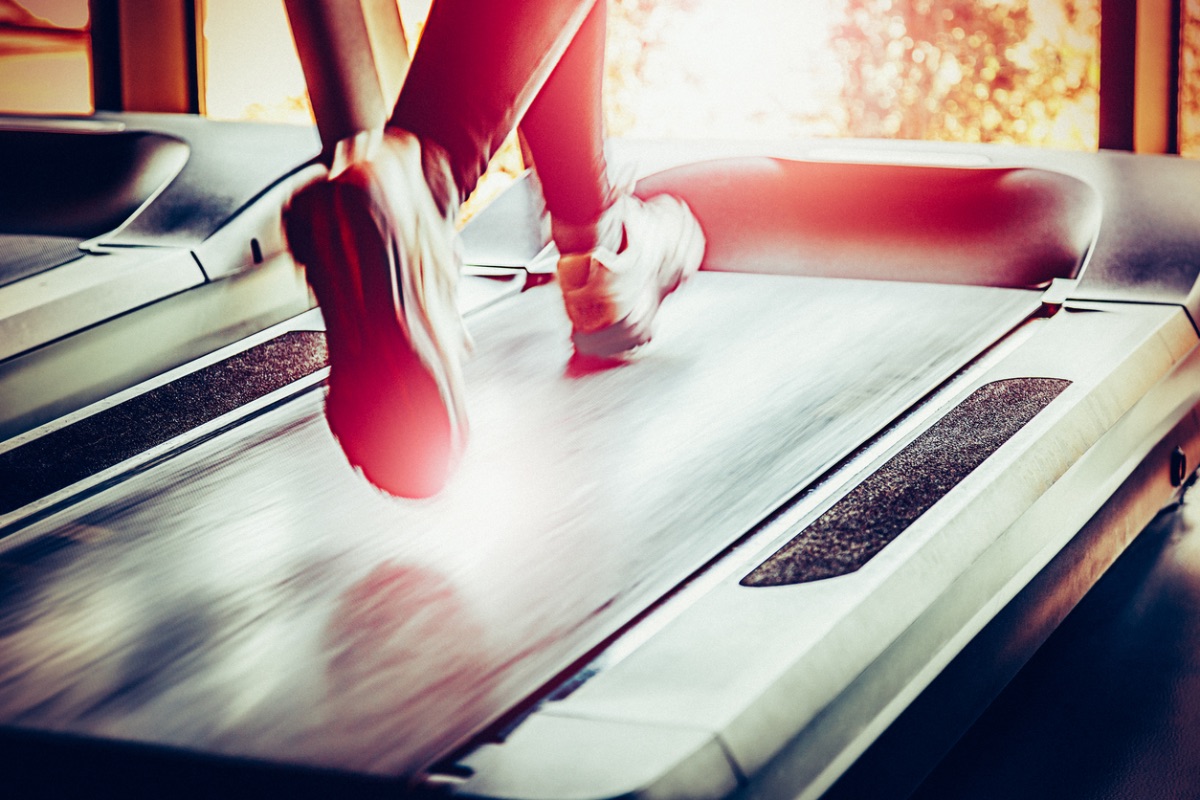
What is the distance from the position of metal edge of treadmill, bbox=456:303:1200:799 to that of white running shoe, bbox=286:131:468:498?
0.25 metres

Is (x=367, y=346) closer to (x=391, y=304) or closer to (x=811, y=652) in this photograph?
(x=391, y=304)

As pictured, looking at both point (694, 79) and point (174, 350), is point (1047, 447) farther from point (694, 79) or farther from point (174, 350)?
point (694, 79)

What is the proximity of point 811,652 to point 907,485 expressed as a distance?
1.11 ft

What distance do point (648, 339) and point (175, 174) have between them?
1.15 m

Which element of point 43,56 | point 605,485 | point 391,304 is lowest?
point 605,485

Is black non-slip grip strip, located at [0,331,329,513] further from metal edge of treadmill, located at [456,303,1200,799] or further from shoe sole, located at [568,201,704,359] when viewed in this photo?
metal edge of treadmill, located at [456,303,1200,799]

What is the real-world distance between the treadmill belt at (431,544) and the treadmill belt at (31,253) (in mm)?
646

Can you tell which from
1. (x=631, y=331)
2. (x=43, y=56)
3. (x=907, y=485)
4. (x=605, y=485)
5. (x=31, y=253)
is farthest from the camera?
(x=43, y=56)

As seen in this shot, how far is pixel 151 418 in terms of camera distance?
4.98 ft

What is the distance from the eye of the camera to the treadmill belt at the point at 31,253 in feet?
6.29

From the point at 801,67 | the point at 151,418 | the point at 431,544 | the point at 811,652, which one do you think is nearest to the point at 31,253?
the point at 151,418

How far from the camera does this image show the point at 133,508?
4.08ft

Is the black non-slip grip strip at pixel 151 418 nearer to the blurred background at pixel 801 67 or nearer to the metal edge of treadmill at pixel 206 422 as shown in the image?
the metal edge of treadmill at pixel 206 422

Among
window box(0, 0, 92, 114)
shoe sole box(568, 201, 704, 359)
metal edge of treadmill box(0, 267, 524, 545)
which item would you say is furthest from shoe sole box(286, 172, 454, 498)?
window box(0, 0, 92, 114)
